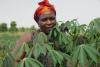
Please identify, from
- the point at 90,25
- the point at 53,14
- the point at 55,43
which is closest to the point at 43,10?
the point at 53,14

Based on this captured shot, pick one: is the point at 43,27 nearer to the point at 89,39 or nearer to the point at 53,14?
the point at 53,14

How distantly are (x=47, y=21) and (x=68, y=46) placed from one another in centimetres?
36

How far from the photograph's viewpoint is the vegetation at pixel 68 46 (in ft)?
8.41

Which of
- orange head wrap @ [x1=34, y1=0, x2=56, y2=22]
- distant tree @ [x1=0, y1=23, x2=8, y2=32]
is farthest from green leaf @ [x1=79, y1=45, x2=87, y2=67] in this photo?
distant tree @ [x1=0, y1=23, x2=8, y2=32]

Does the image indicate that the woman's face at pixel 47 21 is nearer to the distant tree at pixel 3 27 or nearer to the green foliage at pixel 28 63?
the green foliage at pixel 28 63

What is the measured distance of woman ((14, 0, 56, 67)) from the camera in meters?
3.29

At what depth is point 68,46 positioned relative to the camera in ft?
10.0

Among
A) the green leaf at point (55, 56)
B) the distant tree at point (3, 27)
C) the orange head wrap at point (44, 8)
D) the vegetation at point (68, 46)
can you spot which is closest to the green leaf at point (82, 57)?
the vegetation at point (68, 46)

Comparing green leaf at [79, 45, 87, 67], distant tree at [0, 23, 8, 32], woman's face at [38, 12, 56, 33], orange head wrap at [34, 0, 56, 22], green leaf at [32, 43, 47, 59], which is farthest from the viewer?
distant tree at [0, 23, 8, 32]

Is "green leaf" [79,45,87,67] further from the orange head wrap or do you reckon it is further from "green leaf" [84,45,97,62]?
the orange head wrap

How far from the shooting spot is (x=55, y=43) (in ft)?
10.0

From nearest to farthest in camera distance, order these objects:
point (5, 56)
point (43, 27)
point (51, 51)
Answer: point (51, 51) < point (5, 56) < point (43, 27)

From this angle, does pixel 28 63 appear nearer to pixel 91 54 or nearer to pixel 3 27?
pixel 91 54

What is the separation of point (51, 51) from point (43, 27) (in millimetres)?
648
